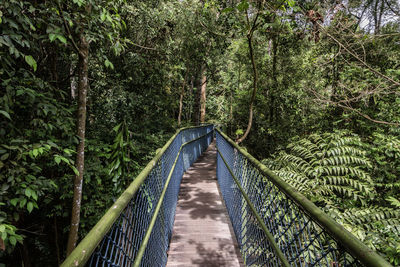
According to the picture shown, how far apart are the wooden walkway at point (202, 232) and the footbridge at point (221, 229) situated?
0.02 meters

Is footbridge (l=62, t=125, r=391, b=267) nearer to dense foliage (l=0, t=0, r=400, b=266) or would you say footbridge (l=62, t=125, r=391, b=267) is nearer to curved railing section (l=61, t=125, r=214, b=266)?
curved railing section (l=61, t=125, r=214, b=266)

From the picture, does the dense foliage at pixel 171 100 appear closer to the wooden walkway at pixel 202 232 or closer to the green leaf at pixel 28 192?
the green leaf at pixel 28 192

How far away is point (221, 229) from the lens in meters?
4.12

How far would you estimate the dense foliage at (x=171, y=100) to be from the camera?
3.26 m

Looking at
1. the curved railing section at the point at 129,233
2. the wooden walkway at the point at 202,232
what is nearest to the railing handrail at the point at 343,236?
the curved railing section at the point at 129,233

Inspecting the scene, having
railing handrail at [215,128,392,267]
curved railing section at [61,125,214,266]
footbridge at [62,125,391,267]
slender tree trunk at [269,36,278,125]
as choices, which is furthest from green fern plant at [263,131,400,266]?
slender tree trunk at [269,36,278,125]

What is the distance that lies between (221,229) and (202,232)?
0.38 meters

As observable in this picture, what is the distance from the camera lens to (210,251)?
3.51 meters

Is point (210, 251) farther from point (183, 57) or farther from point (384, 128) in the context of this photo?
point (183, 57)

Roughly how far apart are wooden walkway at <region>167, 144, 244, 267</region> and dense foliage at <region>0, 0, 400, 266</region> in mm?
1456

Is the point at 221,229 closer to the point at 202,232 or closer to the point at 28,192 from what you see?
the point at 202,232

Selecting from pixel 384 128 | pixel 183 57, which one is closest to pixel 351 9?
pixel 384 128

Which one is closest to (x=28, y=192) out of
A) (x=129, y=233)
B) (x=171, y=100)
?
(x=129, y=233)

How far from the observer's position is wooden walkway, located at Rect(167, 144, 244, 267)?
335 cm
